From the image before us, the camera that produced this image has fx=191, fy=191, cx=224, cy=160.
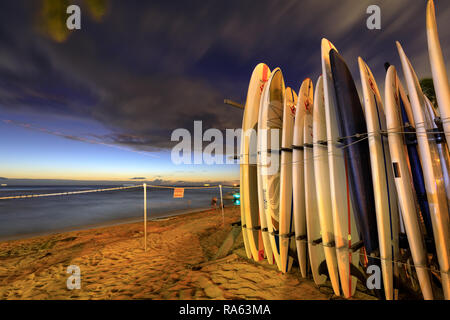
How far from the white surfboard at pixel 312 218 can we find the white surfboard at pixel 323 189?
0.12 m

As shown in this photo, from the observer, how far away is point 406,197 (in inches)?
81.5

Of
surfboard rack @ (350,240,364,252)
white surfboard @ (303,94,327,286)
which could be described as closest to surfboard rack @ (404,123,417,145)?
white surfboard @ (303,94,327,286)

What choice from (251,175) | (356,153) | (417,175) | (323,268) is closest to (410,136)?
(417,175)

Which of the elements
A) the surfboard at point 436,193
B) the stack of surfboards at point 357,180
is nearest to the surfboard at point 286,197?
the stack of surfboards at point 357,180

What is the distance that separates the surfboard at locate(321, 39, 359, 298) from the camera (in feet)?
7.80

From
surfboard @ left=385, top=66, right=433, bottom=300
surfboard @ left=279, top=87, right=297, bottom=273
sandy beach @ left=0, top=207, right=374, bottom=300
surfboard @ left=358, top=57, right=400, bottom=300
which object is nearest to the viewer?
surfboard @ left=385, top=66, right=433, bottom=300

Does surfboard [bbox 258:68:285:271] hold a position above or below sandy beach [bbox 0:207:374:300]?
above

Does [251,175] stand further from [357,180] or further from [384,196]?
[384,196]

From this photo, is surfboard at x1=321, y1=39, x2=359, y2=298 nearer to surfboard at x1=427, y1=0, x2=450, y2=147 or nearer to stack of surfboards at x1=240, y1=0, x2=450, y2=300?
stack of surfboards at x1=240, y1=0, x2=450, y2=300

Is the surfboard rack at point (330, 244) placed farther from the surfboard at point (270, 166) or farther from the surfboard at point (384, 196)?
the surfboard at point (270, 166)
